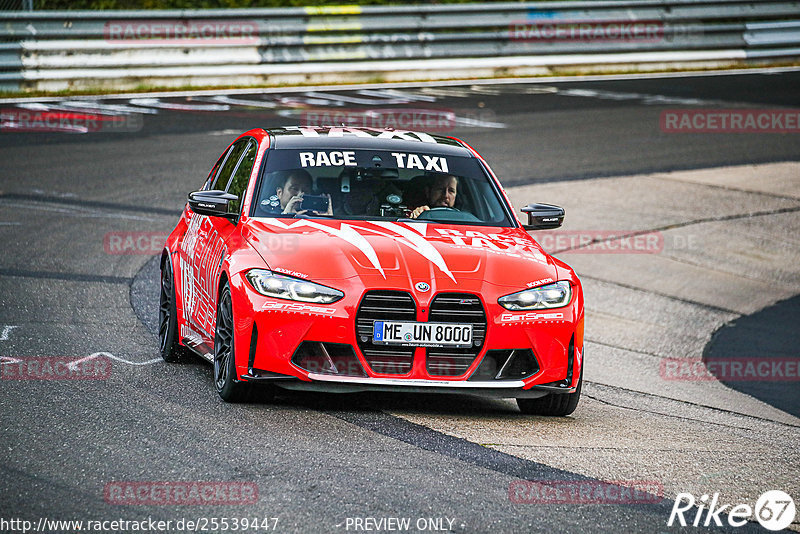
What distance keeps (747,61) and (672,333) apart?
17956 millimetres

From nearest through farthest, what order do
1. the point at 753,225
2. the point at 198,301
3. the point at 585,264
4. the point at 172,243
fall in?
the point at 198,301, the point at 172,243, the point at 585,264, the point at 753,225

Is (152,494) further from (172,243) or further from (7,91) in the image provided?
(7,91)

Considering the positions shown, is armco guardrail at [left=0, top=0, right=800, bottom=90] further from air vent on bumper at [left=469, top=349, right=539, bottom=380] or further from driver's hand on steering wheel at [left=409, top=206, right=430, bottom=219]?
air vent on bumper at [left=469, top=349, right=539, bottom=380]

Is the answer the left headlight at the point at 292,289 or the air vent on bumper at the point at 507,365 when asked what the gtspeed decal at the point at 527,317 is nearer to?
the air vent on bumper at the point at 507,365

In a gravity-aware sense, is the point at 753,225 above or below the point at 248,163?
below

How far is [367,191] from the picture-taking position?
811 centimetres

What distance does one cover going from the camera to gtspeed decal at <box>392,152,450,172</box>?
329 inches

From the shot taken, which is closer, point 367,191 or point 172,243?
point 367,191

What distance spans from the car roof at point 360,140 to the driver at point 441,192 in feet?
0.98

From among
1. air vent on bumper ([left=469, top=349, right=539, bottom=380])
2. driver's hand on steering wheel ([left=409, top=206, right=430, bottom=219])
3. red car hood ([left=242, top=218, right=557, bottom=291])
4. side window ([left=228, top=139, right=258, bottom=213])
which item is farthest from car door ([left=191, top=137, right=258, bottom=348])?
air vent on bumper ([left=469, top=349, right=539, bottom=380])

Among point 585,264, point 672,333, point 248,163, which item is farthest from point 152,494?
point 585,264

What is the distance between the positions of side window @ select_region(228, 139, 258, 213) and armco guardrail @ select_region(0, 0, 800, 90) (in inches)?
537

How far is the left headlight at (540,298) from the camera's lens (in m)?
7.00

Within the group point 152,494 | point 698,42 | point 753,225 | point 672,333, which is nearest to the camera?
point 152,494
